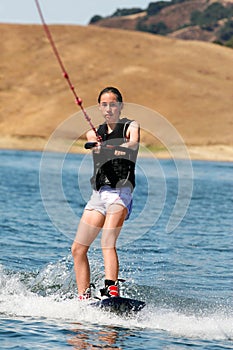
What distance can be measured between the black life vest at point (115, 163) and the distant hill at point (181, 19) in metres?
143

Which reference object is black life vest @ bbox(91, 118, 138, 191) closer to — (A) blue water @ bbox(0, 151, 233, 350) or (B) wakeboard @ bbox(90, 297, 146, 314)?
(B) wakeboard @ bbox(90, 297, 146, 314)

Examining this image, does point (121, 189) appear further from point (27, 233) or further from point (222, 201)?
point (222, 201)

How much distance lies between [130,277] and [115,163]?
3.61m

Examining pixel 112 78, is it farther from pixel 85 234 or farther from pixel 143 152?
pixel 85 234

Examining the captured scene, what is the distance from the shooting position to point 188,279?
13.1 meters

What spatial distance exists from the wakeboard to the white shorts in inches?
36.5

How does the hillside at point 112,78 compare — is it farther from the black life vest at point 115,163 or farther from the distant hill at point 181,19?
the distant hill at point 181,19

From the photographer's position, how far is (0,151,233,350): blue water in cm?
917

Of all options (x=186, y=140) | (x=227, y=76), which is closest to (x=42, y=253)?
(x=186, y=140)

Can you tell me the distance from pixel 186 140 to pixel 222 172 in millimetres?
22784

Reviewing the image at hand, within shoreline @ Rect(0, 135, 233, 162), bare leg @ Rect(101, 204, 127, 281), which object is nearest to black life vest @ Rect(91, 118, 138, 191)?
bare leg @ Rect(101, 204, 127, 281)

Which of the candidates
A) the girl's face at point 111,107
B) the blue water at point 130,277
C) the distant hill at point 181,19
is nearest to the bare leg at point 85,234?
the blue water at point 130,277

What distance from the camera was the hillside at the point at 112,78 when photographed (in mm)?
72812

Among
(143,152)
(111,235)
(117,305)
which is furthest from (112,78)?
(117,305)
